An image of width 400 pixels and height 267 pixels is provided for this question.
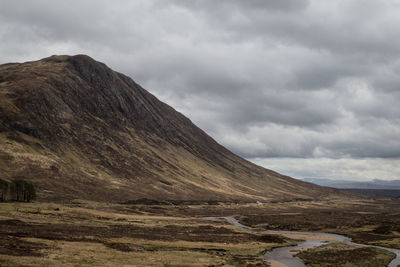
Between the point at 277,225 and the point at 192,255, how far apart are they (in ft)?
240

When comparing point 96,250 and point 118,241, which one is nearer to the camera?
point 96,250

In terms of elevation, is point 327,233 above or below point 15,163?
below

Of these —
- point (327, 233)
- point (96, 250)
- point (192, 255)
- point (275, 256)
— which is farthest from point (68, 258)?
point (327, 233)

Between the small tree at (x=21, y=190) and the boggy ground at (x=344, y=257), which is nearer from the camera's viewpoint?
the boggy ground at (x=344, y=257)

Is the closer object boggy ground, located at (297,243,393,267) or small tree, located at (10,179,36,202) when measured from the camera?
boggy ground, located at (297,243,393,267)

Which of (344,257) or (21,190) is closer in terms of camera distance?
(344,257)

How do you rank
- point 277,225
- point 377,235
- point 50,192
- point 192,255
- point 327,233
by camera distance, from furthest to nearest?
point 50,192 → point 277,225 → point 327,233 → point 377,235 → point 192,255

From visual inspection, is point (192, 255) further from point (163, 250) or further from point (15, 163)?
point (15, 163)

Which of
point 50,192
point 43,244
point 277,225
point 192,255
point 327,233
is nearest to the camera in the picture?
point 43,244

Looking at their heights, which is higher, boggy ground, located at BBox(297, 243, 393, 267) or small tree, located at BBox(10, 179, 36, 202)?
small tree, located at BBox(10, 179, 36, 202)

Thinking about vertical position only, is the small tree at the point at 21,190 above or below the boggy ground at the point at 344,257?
above

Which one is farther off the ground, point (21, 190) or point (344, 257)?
point (21, 190)

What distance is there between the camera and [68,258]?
45.9 metres

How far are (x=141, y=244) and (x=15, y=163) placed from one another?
530 feet
